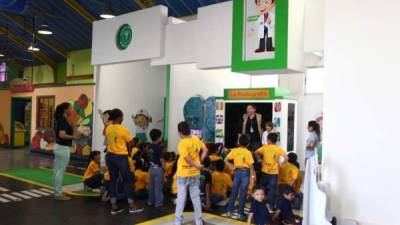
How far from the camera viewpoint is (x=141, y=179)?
641 centimetres

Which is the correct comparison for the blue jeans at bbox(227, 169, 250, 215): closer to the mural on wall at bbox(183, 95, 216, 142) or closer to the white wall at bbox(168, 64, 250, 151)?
the white wall at bbox(168, 64, 250, 151)

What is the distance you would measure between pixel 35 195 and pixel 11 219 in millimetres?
1483

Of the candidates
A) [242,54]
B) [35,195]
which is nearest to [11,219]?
[35,195]

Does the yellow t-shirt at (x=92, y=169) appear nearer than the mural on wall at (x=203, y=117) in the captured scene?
Yes

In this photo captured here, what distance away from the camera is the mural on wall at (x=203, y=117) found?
886 centimetres

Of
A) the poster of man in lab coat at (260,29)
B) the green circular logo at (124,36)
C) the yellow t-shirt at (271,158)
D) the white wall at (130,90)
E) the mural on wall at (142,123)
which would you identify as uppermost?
the green circular logo at (124,36)

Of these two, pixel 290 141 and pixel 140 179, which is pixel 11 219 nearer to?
pixel 140 179

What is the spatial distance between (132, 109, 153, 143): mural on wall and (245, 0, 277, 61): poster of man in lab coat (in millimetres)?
4802

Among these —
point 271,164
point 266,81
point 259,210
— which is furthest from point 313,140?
point 266,81

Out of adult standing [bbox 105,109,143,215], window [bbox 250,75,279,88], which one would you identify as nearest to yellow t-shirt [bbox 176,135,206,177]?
adult standing [bbox 105,109,143,215]

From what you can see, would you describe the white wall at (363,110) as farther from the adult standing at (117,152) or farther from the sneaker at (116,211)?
the sneaker at (116,211)

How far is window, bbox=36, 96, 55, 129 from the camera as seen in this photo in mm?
12336

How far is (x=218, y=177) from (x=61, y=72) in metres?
14.2

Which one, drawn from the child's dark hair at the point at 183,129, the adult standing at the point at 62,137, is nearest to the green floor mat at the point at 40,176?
the adult standing at the point at 62,137
